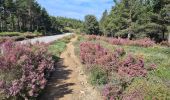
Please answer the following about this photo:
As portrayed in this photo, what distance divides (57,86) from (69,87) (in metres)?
0.64

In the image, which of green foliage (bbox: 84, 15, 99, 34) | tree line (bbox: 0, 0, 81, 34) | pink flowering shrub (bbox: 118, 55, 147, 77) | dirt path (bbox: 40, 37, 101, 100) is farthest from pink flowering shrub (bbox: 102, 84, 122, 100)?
green foliage (bbox: 84, 15, 99, 34)

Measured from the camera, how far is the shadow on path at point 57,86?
1248cm

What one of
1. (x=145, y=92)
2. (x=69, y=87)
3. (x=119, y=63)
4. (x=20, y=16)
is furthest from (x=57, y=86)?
(x=20, y=16)

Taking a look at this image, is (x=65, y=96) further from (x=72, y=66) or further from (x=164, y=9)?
(x=164, y=9)

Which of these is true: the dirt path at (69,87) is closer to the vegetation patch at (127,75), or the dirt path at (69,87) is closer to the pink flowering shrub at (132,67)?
the vegetation patch at (127,75)

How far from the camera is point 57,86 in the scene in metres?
14.0

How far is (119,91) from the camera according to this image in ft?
36.0

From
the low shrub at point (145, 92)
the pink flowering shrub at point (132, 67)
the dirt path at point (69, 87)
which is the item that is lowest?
the dirt path at point (69, 87)

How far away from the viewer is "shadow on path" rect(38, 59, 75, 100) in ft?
40.9

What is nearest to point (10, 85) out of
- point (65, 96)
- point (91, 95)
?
point (65, 96)

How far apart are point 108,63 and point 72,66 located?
5.50 m

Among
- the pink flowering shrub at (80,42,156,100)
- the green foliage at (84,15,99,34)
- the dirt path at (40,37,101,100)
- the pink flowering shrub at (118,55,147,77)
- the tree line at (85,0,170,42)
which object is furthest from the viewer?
the green foliage at (84,15,99,34)

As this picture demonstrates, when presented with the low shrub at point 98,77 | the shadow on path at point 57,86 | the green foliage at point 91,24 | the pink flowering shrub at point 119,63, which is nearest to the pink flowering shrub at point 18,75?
the shadow on path at point 57,86

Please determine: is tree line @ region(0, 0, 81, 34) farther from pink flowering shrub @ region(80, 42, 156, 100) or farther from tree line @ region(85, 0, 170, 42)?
pink flowering shrub @ region(80, 42, 156, 100)
